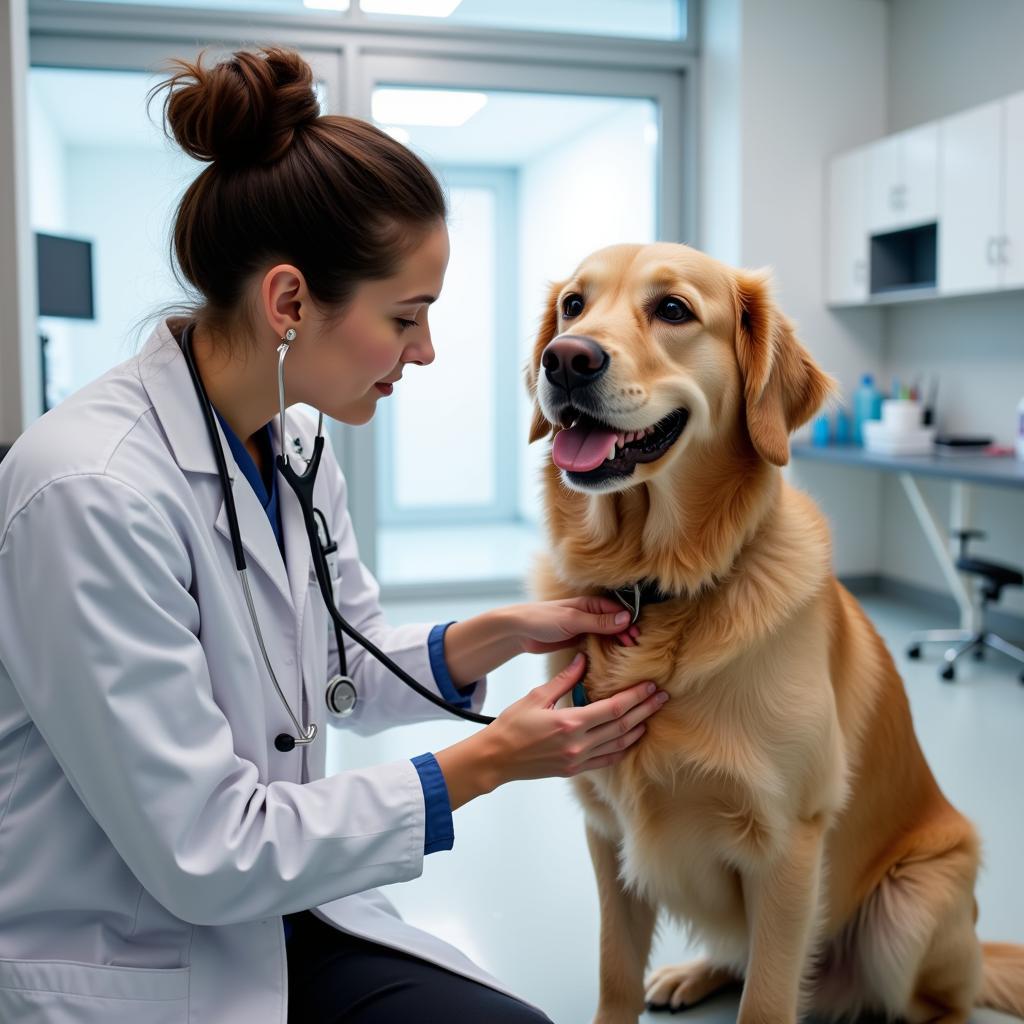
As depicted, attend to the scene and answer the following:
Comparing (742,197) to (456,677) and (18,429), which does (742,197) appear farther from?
(456,677)

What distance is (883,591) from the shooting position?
513 centimetres

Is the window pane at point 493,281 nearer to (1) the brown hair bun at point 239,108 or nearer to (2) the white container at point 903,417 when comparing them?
(2) the white container at point 903,417

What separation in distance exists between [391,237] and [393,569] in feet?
14.4

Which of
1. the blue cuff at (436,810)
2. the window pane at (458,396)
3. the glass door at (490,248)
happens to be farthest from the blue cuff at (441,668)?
the window pane at (458,396)

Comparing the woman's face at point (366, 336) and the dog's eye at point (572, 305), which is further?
the dog's eye at point (572, 305)

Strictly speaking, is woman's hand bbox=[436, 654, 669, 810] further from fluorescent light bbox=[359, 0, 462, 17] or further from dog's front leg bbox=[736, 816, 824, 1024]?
fluorescent light bbox=[359, 0, 462, 17]

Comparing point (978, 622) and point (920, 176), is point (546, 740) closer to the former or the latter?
point (978, 622)

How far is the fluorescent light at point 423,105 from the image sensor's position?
473 cm

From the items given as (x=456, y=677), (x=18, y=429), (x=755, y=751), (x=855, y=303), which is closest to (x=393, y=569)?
(x=18, y=429)

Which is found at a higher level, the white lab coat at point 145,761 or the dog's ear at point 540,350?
the dog's ear at point 540,350

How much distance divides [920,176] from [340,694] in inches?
154

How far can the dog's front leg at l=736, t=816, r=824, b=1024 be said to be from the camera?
1248 mm

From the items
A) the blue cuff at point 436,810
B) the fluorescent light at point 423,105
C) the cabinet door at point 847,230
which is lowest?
the blue cuff at point 436,810

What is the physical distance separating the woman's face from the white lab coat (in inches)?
5.4
